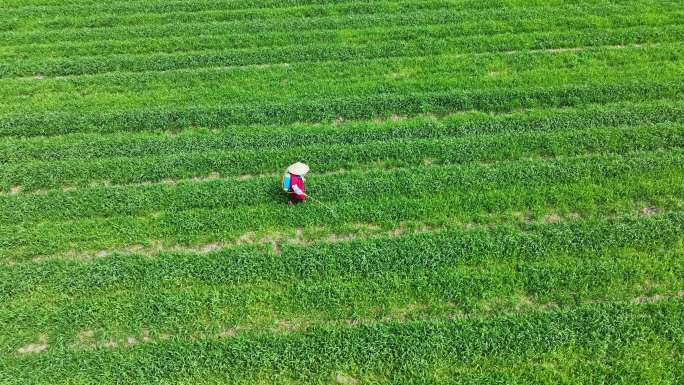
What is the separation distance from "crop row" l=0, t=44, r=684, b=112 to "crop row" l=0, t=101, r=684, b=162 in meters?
0.97

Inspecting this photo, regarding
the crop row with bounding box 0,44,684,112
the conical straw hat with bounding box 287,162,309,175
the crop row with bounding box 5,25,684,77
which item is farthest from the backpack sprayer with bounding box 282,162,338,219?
the crop row with bounding box 5,25,684,77

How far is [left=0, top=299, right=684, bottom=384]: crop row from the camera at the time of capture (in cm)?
612

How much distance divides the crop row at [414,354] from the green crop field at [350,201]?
0.09 ft

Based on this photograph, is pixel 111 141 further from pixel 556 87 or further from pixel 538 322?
pixel 556 87

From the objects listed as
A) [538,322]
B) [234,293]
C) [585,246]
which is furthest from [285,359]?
[585,246]

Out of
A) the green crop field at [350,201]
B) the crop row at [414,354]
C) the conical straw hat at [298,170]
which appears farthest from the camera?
the conical straw hat at [298,170]

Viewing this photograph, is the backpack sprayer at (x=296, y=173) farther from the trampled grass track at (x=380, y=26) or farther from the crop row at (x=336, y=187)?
Answer: the trampled grass track at (x=380, y=26)

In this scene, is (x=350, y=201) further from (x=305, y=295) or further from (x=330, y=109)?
(x=330, y=109)

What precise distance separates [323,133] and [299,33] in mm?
4117

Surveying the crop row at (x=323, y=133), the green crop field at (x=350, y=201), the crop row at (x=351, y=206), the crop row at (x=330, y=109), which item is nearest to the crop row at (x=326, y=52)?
the green crop field at (x=350, y=201)

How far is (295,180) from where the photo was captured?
7805 millimetres

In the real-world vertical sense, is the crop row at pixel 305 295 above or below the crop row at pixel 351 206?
below

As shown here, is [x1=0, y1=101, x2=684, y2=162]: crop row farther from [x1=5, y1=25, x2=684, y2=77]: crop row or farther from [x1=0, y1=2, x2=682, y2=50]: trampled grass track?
[x1=0, y1=2, x2=682, y2=50]: trampled grass track

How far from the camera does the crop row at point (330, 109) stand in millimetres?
9734
